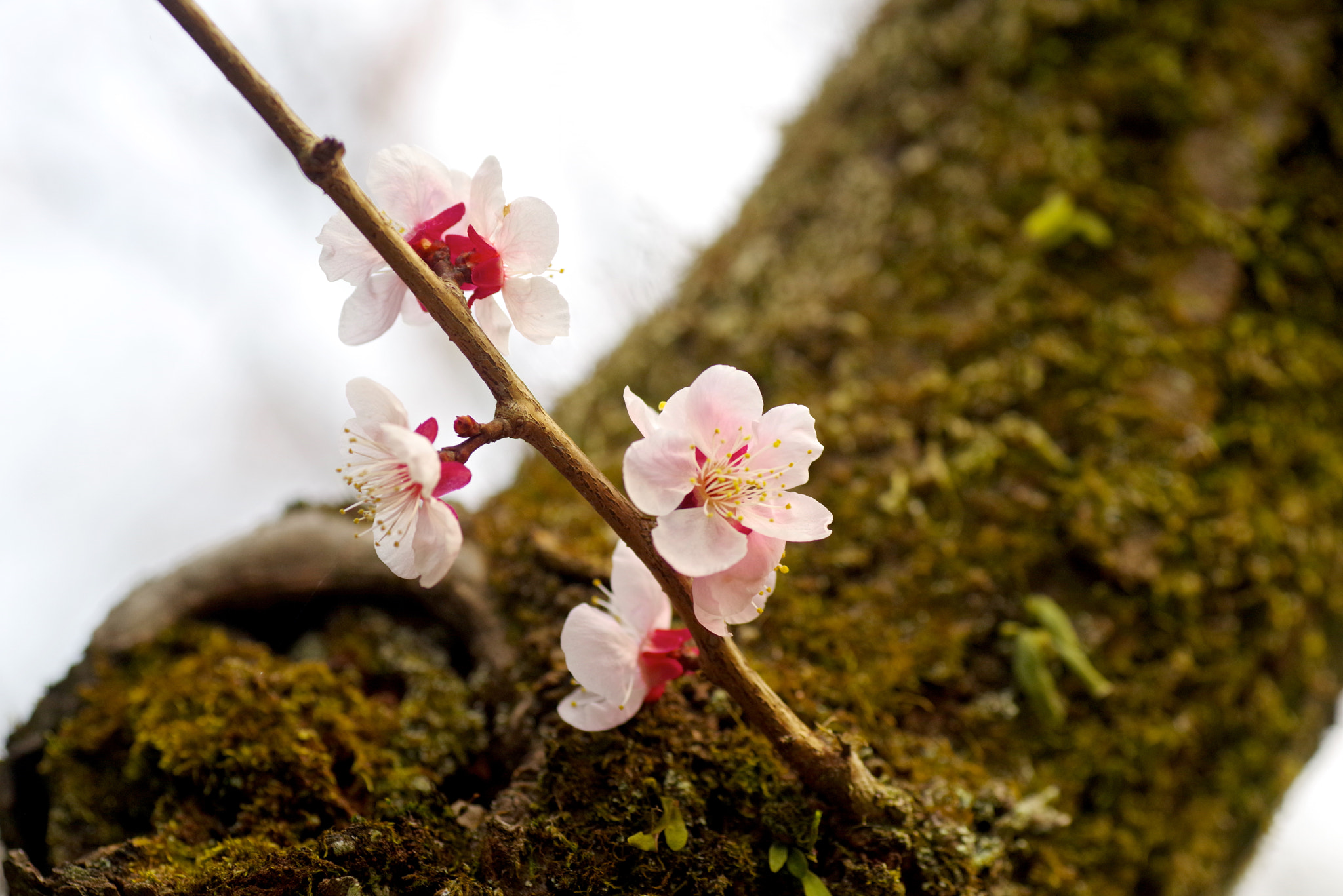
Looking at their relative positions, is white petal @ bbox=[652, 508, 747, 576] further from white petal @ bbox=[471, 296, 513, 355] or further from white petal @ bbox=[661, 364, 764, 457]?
white petal @ bbox=[471, 296, 513, 355]

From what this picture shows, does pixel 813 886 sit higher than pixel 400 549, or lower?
lower

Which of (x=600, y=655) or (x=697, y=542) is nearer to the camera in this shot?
(x=697, y=542)

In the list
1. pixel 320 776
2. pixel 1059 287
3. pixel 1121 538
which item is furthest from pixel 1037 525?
pixel 320 776

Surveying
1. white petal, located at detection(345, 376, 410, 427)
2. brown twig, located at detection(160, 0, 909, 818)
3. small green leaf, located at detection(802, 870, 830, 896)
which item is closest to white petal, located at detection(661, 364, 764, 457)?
brown twig, located at detection(160, 0, 909, 818)

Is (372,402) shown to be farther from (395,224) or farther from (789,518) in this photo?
(789,518)

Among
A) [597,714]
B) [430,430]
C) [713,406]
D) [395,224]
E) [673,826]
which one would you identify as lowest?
[673,826]

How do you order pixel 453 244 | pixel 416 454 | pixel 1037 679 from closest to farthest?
1. pixel 416 454
2. pixel 453 244
3. pixel 1037 679

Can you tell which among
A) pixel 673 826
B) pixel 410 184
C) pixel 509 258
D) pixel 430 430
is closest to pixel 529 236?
pixel 509 258

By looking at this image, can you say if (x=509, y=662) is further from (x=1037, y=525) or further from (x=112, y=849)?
(x=1037, y=525)

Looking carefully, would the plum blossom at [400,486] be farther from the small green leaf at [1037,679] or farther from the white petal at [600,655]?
the small green leaf at [1037,679]
